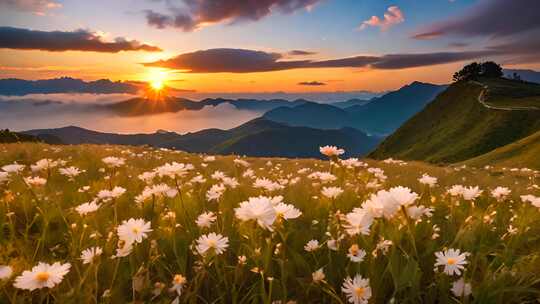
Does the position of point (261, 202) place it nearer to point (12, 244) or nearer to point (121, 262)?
point (121, 262)

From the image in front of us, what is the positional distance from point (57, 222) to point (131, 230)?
2097mm

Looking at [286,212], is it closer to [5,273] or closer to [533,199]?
[5,273]

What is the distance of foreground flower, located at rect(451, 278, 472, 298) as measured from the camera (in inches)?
101

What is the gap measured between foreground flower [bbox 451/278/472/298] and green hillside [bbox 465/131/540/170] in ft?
266

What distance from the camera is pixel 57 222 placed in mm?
4410

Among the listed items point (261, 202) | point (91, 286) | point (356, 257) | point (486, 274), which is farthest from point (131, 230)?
point (486, 274)

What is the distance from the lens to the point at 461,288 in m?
2.62

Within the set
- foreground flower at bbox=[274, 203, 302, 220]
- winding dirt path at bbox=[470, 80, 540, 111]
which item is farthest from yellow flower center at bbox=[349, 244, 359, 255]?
winding dirt path at bbox=[470, 80, 540, 111]

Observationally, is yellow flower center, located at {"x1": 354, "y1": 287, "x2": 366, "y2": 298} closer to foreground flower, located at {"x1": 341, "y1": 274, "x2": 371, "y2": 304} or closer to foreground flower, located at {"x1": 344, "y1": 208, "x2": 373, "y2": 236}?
foreground flower, located at {"x1": 341, "y1": 274, "x2": 371, "y2": 304}

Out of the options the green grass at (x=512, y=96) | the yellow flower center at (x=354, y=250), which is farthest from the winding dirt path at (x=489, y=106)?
the yellow flower center at (x=354, y=250)

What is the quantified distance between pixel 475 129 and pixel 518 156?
92328 millimetres

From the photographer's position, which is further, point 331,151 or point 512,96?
point 512,96

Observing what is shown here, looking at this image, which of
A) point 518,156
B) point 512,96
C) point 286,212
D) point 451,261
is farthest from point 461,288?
point 512,96

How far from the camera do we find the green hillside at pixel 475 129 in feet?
499
